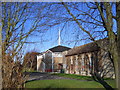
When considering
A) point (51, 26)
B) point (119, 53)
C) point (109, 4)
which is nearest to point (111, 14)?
point (109, 4)

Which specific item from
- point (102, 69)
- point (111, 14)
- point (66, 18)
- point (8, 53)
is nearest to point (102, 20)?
point (111, 14)

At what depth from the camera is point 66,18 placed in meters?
4.64

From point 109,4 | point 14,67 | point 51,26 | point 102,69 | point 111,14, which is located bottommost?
point 102,69

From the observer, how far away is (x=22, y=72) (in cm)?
345

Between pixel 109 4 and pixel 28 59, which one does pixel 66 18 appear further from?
pixel 28 59

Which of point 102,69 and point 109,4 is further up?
point 109,4

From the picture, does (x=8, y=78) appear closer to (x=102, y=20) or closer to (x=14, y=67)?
(x=14, y=67)

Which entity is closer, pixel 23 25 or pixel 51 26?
pixel 51 26

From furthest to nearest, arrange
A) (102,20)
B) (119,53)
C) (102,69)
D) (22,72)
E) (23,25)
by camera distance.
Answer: (102,69) < (23,25) < (102,20) < (119,53) < (22,72)

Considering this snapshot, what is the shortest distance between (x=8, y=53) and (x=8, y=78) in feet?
1.76

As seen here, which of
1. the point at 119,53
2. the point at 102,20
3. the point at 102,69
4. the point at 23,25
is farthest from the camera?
the point at 102,69

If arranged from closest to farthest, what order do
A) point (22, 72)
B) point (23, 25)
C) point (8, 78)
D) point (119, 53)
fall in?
1. point (8, 78)
2. point (22, 72)
3. point (119, 53)
4. point (23, 25)

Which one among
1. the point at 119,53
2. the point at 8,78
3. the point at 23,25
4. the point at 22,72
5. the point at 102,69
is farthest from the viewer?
the point at 102,69

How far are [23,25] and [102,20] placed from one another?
297cm
